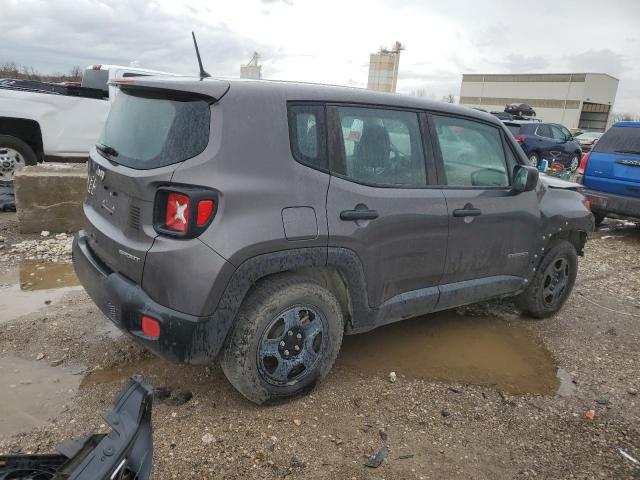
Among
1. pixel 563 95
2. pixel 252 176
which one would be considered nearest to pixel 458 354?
pixel 252 176

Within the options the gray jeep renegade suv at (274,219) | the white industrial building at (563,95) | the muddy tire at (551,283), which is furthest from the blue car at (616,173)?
the white industrial building at (563,95)

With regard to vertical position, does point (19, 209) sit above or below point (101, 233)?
below

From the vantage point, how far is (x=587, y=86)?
60531 millimetres

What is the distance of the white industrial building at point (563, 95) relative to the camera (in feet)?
200

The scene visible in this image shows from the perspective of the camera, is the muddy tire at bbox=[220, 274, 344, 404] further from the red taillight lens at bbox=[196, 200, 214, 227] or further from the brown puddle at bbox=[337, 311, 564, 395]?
the brown puddle at bbox=[337, 311, 564, 395]

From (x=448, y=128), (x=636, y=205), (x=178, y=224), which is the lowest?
(x=636, y=205)

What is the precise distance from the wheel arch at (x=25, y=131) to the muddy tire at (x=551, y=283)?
7.18 meters

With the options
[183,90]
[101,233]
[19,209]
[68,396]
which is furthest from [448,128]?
[19,209]

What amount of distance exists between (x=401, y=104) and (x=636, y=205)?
19.5 ft

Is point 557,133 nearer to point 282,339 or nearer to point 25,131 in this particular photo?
point 25,131

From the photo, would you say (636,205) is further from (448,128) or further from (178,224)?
(178,224)

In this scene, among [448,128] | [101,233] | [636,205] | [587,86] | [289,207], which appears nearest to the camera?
[289,207]

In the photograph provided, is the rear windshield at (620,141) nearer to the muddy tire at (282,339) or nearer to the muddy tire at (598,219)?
the muddy tire at (598,219)

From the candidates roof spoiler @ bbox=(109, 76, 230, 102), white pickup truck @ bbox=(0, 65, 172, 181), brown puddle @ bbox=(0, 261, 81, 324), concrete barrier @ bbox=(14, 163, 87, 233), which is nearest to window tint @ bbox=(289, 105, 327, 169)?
roof spoiler @ bbox=(109, 76, 230, 102)
